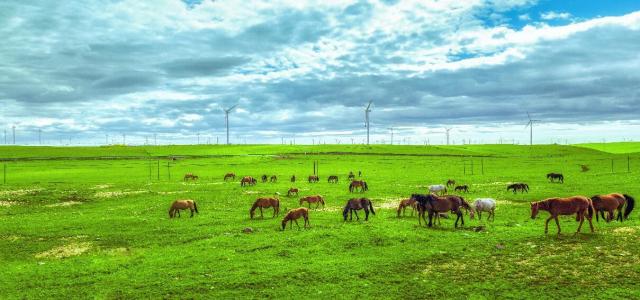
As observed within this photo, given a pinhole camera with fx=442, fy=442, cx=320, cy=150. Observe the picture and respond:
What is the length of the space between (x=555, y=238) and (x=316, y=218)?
46.5ft

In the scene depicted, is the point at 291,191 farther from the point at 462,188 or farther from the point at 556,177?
the point at 556,177

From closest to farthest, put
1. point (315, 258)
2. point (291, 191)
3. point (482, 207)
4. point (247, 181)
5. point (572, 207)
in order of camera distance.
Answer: point (315, 258)
point (572, 207)
point (482, 207)
point (291, 191)
point (247, 181)

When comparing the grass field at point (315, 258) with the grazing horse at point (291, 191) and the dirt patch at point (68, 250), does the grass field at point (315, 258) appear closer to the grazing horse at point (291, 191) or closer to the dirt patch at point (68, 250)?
the dirt patch at point (68, 250)

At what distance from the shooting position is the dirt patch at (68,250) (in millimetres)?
21359

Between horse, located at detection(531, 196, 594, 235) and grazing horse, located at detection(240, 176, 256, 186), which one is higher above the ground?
horse, located at detection(531, 196, 594, 235)

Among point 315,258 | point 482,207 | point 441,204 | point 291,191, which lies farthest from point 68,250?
point 291,191

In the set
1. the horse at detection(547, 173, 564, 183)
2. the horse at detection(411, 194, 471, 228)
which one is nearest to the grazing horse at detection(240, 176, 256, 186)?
the horse at detection(411, 194, 471, 228)

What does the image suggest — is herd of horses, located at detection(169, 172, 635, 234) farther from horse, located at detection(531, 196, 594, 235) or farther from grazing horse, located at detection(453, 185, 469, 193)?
grazing horse, located at detection(453, 185, 469, 193)

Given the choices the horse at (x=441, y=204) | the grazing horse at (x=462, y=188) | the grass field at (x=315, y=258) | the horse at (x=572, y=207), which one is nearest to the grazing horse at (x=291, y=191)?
the grass field at (x=315, y=258)

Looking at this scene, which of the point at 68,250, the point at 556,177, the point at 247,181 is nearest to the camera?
the point at 68,250

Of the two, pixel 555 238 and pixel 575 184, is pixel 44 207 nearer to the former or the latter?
pixel 555 238

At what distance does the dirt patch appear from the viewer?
841 inches

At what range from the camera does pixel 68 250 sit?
2220 cm

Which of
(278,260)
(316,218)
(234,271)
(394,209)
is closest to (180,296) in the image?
(234,271)
